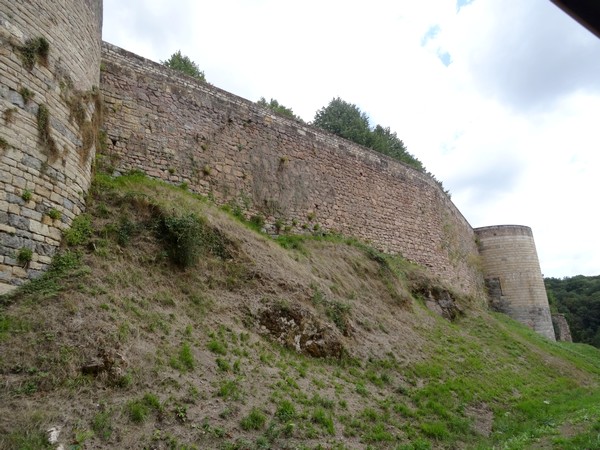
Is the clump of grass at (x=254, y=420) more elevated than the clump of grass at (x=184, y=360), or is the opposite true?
the clump of grass at (x=184, y=360)

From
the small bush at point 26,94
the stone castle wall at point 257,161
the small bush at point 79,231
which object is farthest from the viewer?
the stone castle wall at point 257,161

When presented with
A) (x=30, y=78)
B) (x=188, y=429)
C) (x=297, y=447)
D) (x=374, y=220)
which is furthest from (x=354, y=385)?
(x=374, y=220)

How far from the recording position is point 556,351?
17.2 m

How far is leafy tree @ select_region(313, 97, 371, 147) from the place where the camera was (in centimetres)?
3066

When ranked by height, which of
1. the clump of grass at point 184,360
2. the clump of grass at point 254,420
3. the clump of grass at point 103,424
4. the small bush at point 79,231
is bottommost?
the clump of grass at point 254,420

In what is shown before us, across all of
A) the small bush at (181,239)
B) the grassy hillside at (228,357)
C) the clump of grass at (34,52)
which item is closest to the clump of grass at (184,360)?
the grassy hillside at (228,357)

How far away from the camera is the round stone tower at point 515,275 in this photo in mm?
26391

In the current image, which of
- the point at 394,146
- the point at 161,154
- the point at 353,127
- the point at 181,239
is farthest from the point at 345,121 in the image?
the point at 181,239

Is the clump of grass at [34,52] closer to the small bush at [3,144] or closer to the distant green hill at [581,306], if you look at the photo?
the small bush at [3,144]

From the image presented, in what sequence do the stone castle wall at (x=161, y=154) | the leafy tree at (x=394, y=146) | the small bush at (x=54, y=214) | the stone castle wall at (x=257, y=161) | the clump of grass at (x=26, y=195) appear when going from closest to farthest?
the clump of grass at (x=26, y=195) → the stone castle wall at (x=161, y=154) → the small bush at (x=54, y=214) → the stone castle wall at (x=257, y=161) → the leafy tree at (x=394, y=146)

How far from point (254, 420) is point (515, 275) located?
2533cm

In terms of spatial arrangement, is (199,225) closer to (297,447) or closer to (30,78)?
(30,78)

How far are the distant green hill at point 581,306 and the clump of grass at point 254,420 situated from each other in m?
35.2

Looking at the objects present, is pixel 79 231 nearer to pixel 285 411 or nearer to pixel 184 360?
pixel 184 360
